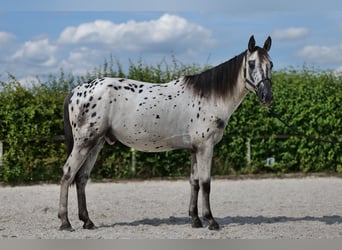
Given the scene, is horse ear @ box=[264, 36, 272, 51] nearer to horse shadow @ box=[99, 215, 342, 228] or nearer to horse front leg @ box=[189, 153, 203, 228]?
horse front leg @ box=[189, 153, 203, 228]

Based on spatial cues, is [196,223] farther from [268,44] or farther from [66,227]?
[268,44]

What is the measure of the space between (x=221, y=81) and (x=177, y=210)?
2734mm

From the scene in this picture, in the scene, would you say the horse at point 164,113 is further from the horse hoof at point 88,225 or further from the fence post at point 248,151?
the fence post at point 248,151

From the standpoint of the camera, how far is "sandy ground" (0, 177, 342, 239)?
23.3ft

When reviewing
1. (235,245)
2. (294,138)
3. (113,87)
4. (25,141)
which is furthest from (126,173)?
(235,245)

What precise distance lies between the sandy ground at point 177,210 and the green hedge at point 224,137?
61 centimetres

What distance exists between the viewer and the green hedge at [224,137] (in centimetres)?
1320

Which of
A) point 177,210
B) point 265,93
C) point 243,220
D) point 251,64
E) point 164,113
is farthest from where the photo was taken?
point 177,210

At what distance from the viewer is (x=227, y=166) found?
1391cm

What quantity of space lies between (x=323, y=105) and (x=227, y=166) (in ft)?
9.60

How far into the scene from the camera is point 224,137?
13.8 metres

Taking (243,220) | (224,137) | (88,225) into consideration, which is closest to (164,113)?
(88,225)

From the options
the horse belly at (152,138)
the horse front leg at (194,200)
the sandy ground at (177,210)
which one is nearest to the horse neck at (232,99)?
the horse belly at (152,138)

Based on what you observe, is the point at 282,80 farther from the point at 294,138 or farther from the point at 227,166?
the point at 227,166
